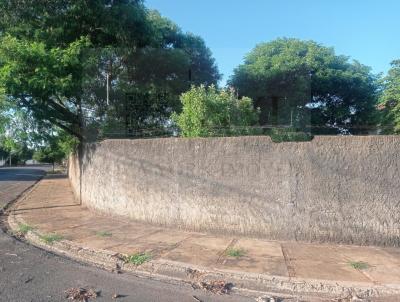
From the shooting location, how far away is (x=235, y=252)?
6582 millimetres

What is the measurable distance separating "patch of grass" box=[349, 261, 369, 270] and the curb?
0.72 meters

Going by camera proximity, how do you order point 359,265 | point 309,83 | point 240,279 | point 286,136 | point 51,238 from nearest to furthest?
point 240,279, point 359,265, point 51,238, point 286,136, point 309,83

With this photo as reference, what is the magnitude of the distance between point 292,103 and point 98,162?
12.6 metres

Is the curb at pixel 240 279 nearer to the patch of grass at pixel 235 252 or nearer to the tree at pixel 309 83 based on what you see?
the patch of grass at pixel 235 252

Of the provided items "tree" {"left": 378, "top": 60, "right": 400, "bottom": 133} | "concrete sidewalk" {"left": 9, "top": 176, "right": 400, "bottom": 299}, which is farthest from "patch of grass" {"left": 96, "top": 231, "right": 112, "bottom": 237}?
"tree" {"left": 378, "top": 60, "right": 400, "bottom": 133}

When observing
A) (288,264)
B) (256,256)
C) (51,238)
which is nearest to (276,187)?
(256,256)

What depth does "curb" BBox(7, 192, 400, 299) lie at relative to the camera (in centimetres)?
512

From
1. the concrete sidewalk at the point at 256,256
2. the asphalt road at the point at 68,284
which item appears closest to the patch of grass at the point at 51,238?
the concrete sidewalk at the point at 256,256

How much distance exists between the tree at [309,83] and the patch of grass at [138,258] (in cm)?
1507

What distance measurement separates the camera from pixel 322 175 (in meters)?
7.38

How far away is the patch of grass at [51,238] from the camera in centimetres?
774

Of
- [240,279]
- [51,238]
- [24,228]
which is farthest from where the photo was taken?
[24,228]

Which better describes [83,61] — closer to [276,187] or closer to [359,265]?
[276,187]

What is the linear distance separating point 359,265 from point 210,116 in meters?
5.75
